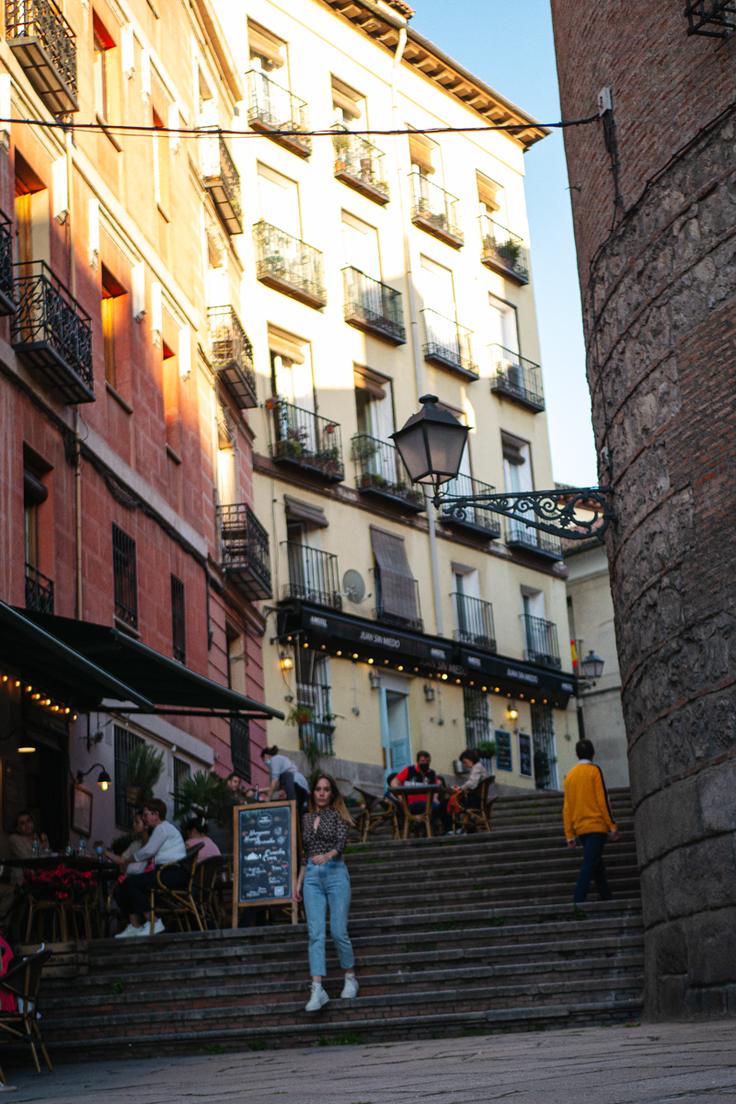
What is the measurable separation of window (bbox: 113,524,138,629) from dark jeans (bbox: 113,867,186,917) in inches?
240

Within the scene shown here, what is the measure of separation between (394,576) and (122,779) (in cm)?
1405

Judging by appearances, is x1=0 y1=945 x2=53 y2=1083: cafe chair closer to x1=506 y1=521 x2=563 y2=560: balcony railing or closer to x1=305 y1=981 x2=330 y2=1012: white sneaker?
x1=305 y1=981 x2=330 y2=1012: white sneaker

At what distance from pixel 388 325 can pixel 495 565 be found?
19.2ft

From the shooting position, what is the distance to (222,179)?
29719 millimetres

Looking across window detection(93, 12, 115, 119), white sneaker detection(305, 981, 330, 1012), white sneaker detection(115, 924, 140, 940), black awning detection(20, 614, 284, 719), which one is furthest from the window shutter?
white sneaker detection(305, 981, 330, 1012)

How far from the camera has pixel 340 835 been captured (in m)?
13.2

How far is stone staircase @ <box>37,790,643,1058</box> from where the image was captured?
1291cm

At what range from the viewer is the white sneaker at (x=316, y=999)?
42.3ft

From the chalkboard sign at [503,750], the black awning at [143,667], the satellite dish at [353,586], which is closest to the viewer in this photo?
the black awning at [143,667]

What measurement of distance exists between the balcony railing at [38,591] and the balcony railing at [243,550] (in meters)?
8.84

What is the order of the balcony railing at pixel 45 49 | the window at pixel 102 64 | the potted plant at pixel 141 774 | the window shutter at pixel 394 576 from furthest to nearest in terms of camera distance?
the window shutter at pixel 394 576
the window at pixel 102 64
the potted plant at pixel 141 774
the balcony railing at pixel 45 49

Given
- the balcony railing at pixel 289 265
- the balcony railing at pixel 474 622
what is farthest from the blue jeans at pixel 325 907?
the balcony railing at pixel 474 622

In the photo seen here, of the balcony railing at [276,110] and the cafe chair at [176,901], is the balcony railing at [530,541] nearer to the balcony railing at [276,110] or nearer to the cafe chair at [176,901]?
the balcony railing at [276,110]

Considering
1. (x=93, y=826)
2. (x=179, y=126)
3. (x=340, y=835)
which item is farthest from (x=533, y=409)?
(x=340, y=835)
